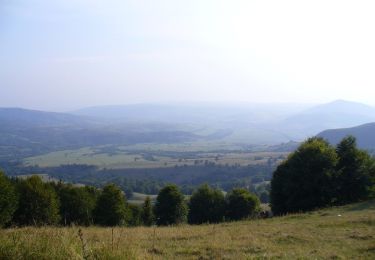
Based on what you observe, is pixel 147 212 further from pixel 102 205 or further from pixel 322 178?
pixel 322 178

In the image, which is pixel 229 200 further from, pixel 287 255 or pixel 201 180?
pixel 201 180

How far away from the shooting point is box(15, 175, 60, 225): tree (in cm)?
4206

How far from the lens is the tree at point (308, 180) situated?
142ft

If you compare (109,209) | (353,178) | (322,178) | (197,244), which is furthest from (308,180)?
(197,244)

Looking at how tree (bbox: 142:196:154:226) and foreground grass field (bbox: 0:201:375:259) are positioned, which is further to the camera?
tree (bbox: 142:196:154:226)

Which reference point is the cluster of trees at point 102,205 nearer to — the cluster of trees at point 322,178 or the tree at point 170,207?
the tree at point 170,207

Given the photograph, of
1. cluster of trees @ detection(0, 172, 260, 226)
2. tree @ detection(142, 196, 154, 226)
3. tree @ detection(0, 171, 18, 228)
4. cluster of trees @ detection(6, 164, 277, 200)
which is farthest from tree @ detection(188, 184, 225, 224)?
cluster of trees @ detection(6, 164, 277, 200)

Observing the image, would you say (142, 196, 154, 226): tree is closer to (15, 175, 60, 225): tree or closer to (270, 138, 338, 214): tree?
(15, 175, 60, 225): tree

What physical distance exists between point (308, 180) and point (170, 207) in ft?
68.4

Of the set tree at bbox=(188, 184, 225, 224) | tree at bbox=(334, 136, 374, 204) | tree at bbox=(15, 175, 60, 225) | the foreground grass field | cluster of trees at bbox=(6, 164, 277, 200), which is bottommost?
cluster of trees at bbox=(6, 164, 277, 200)

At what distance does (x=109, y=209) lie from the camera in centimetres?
5116

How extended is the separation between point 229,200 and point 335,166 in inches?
778

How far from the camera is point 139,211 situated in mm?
67188

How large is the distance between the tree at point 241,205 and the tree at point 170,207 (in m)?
7.27
